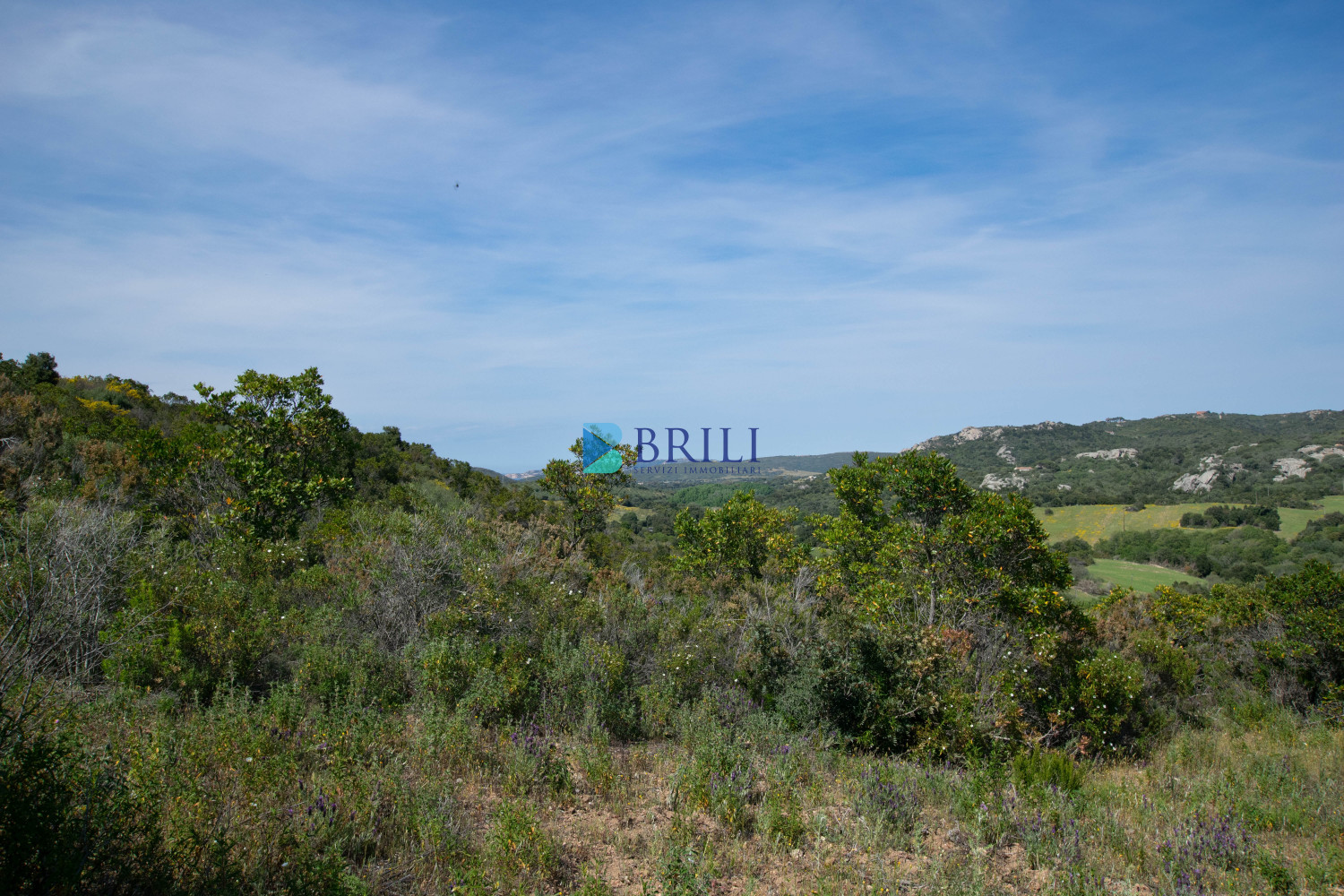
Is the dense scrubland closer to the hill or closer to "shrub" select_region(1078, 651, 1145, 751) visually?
"shrub" select_region(1078, 651, 1145, 751)

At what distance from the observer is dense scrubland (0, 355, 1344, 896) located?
3312 millimetres

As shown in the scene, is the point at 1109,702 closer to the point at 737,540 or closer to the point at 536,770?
the point at 536,770

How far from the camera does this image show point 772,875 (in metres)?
3.54

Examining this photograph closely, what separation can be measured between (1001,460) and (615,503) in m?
66.6

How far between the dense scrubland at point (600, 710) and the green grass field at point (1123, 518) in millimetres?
43222

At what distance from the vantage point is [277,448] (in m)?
12.5

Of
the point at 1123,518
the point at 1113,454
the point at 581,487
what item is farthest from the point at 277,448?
the point at 1113,454

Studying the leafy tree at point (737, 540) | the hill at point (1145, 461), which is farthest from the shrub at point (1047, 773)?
the hill at point (1145, 461)

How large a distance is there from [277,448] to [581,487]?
771cm

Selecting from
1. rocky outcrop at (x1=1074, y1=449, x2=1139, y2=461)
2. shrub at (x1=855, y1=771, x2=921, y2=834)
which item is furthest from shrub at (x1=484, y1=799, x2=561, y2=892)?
rocky outcrop at (x1=1074, y1=449, x2=1139, y2=461)

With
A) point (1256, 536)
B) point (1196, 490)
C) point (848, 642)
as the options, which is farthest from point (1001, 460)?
point (848, 642)

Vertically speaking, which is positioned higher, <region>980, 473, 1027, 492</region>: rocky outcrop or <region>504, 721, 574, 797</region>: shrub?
<region>980, 473, 1027, 492</region>: rocky outcrop

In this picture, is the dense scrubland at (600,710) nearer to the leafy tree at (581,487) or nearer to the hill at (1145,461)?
the leafy tree at (581,487)

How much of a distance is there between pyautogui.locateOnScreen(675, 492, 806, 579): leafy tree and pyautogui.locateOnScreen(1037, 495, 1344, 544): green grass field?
39806 mm
